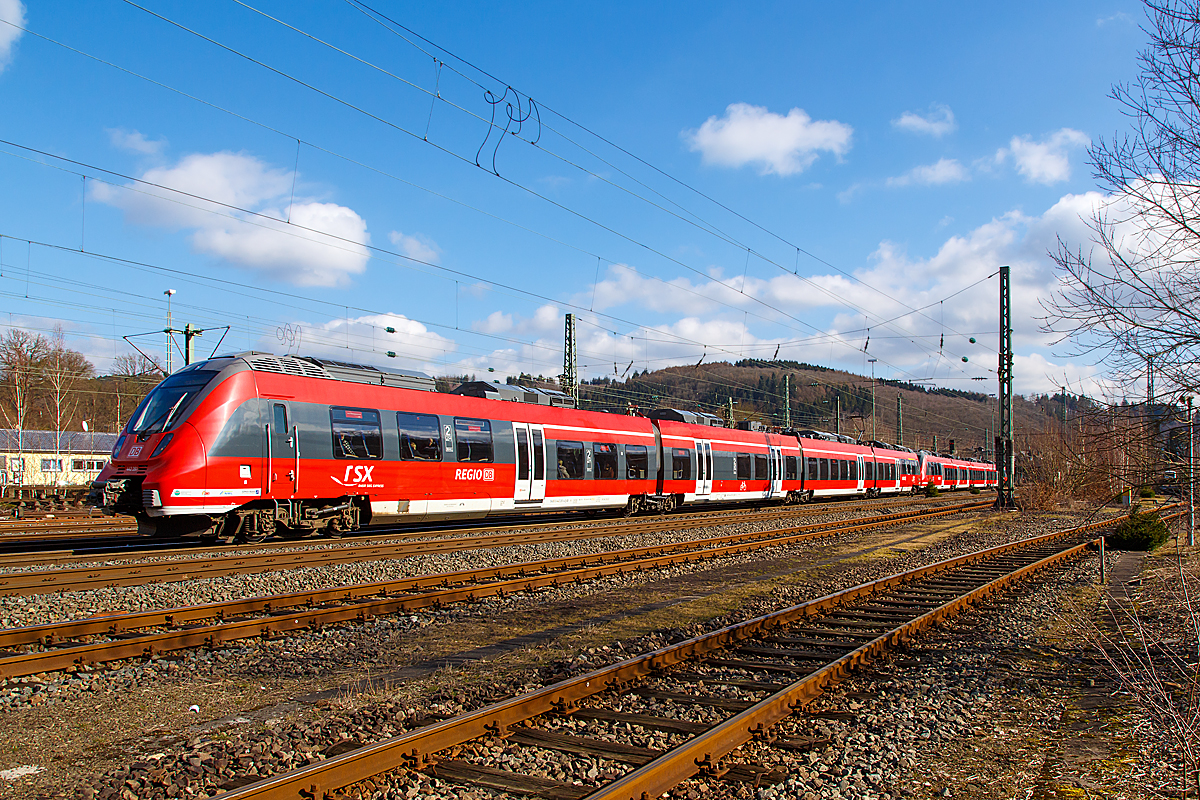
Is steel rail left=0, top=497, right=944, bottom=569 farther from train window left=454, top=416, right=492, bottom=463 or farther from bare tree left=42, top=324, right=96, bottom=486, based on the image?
bare tree left=42, top=324, right=96, bottom=486

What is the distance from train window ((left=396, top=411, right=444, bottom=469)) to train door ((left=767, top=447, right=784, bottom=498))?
19.2 meters

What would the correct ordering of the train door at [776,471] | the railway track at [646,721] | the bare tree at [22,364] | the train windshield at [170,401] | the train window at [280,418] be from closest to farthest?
1. the railway track at [646,721]
2. the train windshield at [170,401]
3. the train window at [280,418]
4. the train door at [776,471]
5. the bare tree at [22,364]

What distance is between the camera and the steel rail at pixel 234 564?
10.6 metres

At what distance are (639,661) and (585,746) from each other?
1.67 meters

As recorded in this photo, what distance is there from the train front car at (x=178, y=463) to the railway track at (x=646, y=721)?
A: 10.1 m

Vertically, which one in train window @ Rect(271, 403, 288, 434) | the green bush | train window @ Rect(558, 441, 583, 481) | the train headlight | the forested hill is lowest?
the green bush

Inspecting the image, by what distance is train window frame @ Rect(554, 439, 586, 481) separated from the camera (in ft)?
71.9

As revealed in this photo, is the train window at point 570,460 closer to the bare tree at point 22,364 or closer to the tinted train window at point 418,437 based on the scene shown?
the tinted train window at point 418,437

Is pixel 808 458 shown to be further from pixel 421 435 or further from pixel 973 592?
pixel 973 592

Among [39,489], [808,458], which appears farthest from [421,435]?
[39,489]

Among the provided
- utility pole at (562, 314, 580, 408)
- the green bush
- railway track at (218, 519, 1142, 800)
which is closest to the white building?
utility pole at (562, 314, 580, 408)

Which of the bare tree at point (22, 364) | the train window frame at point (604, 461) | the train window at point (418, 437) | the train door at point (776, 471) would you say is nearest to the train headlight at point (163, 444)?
the train window at point (418, 437)

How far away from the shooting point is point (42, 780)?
176 inches

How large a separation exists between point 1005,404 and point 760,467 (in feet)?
32.6
